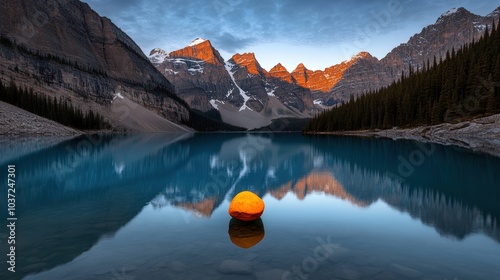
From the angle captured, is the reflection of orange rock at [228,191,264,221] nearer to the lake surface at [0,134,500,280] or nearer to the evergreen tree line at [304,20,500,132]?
the lake surface at [0,134,500,280]

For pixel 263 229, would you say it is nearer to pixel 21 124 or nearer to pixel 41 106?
pixel 21 124

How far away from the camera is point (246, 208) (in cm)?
1328

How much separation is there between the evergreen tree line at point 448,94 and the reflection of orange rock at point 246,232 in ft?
245

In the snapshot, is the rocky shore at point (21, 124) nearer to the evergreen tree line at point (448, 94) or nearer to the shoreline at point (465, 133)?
the shoreline at point (465, 133)

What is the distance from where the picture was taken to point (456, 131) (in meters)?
70.1

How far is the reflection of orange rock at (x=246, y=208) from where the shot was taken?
523 inches

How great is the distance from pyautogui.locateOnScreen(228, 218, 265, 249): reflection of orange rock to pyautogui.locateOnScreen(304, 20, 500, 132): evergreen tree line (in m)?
74.8

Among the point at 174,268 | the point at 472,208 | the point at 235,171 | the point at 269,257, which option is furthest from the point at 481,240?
the point at 235,171

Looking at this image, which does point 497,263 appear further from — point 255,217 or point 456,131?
point 456,131

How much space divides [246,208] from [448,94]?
87.8 meters

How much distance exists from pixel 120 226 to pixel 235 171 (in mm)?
20715

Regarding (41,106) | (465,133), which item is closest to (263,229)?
(465,133)

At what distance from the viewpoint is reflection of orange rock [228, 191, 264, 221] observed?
13.3m

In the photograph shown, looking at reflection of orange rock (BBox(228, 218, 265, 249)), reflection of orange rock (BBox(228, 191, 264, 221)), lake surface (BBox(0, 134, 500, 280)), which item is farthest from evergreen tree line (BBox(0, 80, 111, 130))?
reflection of orange rock (BBox(228, 218, 265, 249))
